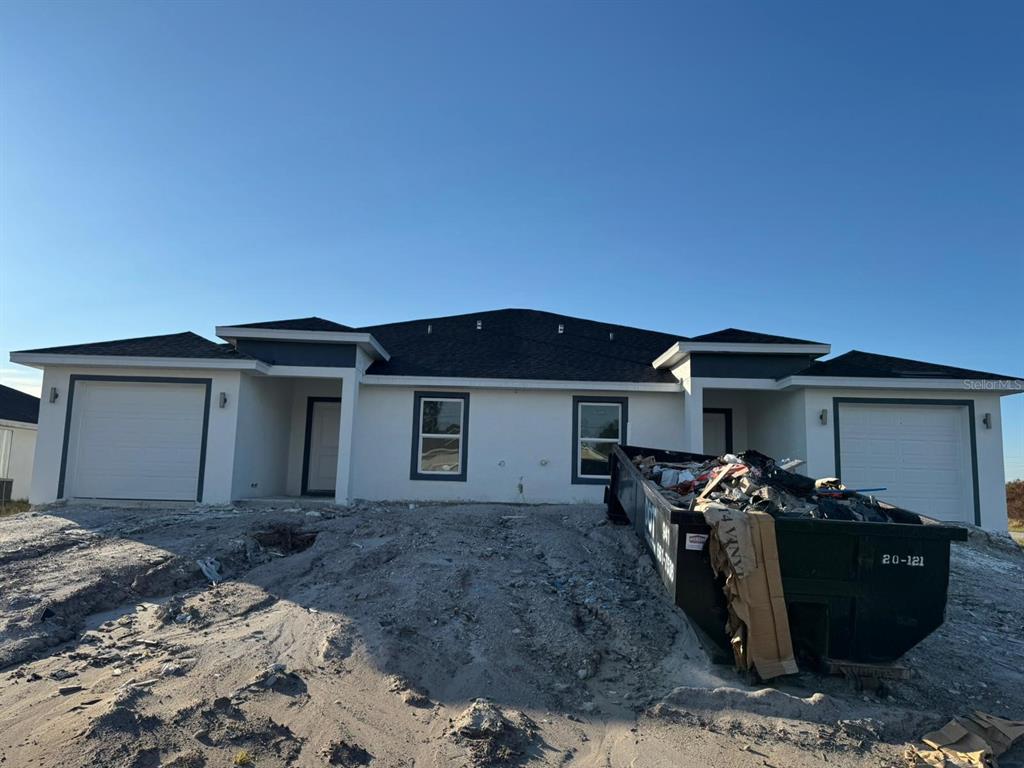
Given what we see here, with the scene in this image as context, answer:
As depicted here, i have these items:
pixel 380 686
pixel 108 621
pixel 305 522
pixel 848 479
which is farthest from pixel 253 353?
pixel 848 479

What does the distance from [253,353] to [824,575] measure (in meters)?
11.0

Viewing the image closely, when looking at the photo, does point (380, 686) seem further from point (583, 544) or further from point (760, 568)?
point (583, 544)

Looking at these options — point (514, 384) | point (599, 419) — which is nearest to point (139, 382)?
point (514, 384)

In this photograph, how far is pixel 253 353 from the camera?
1248 centimetres

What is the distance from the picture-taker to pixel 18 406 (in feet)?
70.6

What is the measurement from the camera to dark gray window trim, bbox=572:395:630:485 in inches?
507

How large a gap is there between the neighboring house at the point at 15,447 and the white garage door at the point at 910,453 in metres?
21.7

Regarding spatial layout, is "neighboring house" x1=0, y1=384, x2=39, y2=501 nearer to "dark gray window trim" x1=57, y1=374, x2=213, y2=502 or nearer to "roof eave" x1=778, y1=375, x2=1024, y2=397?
"dark gray window trim" x1=57, y1=374, x2=213, y2=502

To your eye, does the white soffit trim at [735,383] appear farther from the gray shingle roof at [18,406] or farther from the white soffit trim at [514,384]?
the gray shingle roof at [18,406]

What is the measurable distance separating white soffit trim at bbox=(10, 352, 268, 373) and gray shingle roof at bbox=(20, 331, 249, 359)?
4.0 inches

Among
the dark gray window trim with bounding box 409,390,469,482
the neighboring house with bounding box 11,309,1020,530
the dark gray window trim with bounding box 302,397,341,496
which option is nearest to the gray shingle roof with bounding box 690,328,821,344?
the neighboring house with bounding box 11,309,1020,530

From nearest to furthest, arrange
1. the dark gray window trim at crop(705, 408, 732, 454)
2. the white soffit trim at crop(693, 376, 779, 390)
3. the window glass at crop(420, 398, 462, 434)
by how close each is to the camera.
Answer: the white soffit trim at crop(693, 376, 779, 390) → the window glass at crop(420, 398, 462, 434) → the dark gray window trim at crop(705, 408, 732, 454)

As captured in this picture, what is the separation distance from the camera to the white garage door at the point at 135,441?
38.4ft
